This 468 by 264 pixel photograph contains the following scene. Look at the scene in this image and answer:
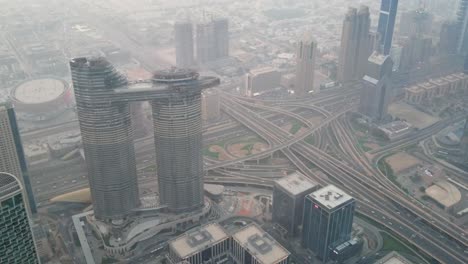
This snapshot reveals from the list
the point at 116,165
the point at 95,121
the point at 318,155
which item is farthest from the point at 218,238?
the point at 318,155

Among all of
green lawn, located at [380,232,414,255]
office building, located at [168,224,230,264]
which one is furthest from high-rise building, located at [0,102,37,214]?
green lawn, located at [380,232,414,255]

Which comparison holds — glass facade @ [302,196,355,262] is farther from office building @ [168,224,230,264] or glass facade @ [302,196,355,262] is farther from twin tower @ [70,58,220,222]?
twin tower @ [70,58,220,222]

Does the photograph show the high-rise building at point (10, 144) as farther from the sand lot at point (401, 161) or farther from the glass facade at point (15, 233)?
the sand lot at point (401, 161)

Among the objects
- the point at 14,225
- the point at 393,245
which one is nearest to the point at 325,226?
the point at 393,245

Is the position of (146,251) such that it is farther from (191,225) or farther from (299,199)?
(299,199)

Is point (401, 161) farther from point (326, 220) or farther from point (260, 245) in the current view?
point (260, 245)

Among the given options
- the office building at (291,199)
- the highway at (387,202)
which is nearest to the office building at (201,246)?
the office building at (291,199)
